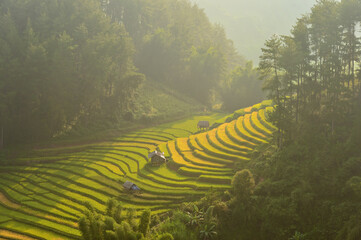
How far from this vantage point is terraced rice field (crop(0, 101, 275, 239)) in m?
35.2

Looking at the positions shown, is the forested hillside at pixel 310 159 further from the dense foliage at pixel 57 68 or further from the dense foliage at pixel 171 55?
the dense foliage at pixel 171 55

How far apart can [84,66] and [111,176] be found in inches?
1136

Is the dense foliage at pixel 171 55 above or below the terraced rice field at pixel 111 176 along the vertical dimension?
above

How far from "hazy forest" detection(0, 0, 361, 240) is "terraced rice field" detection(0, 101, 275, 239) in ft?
0.63

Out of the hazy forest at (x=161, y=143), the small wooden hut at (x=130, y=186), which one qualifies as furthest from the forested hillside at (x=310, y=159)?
the small wooden hut at (x=130, y=186)

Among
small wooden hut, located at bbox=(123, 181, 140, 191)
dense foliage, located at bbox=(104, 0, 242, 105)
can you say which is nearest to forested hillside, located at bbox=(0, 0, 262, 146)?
dense foliage, located at bbox=(104, 0, 242, 105)

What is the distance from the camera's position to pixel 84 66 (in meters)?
64.5

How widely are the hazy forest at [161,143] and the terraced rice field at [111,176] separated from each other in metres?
0.19

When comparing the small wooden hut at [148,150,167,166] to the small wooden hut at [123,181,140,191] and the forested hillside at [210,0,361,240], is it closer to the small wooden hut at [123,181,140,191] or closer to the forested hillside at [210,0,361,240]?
the small wooden hut at [123,181,140,191]

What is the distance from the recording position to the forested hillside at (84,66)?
5644 centimetres

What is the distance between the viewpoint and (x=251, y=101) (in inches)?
3543

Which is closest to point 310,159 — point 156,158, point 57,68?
point 156,158

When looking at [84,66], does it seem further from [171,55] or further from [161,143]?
[171,55]

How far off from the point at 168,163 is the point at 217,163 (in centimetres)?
734
